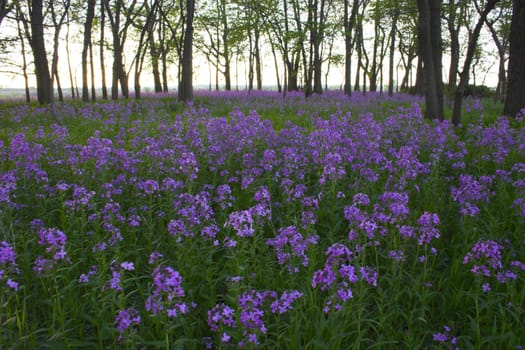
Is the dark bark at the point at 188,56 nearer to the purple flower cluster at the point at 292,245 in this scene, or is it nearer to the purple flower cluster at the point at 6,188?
the purple flower cluster at the point at 6,188

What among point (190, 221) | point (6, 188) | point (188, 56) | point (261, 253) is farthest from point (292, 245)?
point (188, 56)

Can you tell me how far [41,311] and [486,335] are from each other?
12.5 feet

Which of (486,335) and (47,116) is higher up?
(47,116)

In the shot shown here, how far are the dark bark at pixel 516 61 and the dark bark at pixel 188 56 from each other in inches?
441

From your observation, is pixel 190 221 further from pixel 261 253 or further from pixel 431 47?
pixel 431 47

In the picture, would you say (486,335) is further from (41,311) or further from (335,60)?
(335,60)

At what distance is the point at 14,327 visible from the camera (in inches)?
123

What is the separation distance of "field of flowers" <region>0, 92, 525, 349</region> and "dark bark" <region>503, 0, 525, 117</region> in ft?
12.6

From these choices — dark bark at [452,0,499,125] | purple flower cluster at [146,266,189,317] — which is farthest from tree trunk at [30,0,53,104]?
purple flower cluster at [146,266,189,317]

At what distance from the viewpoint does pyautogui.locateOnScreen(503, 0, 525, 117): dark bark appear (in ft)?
33.2

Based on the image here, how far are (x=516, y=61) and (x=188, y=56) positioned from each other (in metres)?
11.8

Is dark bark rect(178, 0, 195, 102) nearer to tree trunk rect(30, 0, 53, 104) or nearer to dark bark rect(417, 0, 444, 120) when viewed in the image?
tree trunk rect(30, 0, 53, 104)

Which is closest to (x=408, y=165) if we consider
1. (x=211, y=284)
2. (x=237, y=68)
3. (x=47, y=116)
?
(x=211, y=284)

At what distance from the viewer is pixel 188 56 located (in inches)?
651
